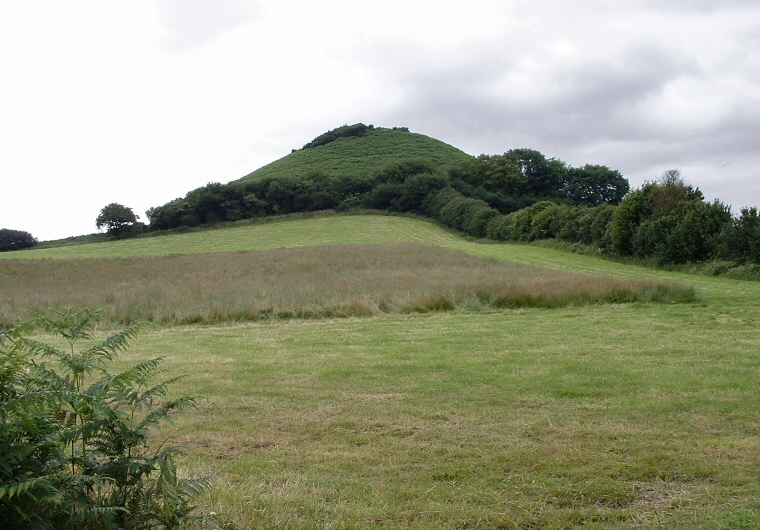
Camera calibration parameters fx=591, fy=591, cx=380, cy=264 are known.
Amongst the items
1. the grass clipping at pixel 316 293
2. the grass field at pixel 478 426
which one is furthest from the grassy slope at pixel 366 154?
the grass field at pixel 478 426

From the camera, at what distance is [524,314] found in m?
14.9

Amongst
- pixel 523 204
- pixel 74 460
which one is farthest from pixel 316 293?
pixel 523 204

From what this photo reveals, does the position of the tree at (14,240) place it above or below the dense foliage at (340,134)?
below

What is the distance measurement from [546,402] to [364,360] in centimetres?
324

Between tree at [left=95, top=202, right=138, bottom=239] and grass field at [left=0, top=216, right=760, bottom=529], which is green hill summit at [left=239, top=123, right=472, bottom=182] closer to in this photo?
tree at [left=95, top=202, right=138, bottom=239]

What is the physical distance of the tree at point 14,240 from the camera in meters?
60.7

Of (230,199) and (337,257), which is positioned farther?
(230,199)

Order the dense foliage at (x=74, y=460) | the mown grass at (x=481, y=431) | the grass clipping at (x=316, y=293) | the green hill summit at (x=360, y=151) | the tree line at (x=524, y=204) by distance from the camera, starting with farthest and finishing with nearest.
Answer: the green hill summit at (x=360, y=151) < the tree line at (x=524, y=204) < the grass clipping at (x=316, y=293) < the mown grass at (x=481, y=431) < the dense foliage at (x=74, y=460)

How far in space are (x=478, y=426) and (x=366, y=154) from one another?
109 m

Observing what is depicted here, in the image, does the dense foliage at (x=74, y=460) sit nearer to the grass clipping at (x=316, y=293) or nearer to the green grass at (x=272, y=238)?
the grass clipping at (x=316, y=293)

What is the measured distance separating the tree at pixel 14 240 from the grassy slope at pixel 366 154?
136 feet

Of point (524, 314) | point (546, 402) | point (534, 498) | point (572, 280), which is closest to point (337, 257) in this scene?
point (572, 280)

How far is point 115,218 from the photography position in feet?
212

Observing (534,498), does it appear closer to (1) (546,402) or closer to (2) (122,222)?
(1) (546,402)
